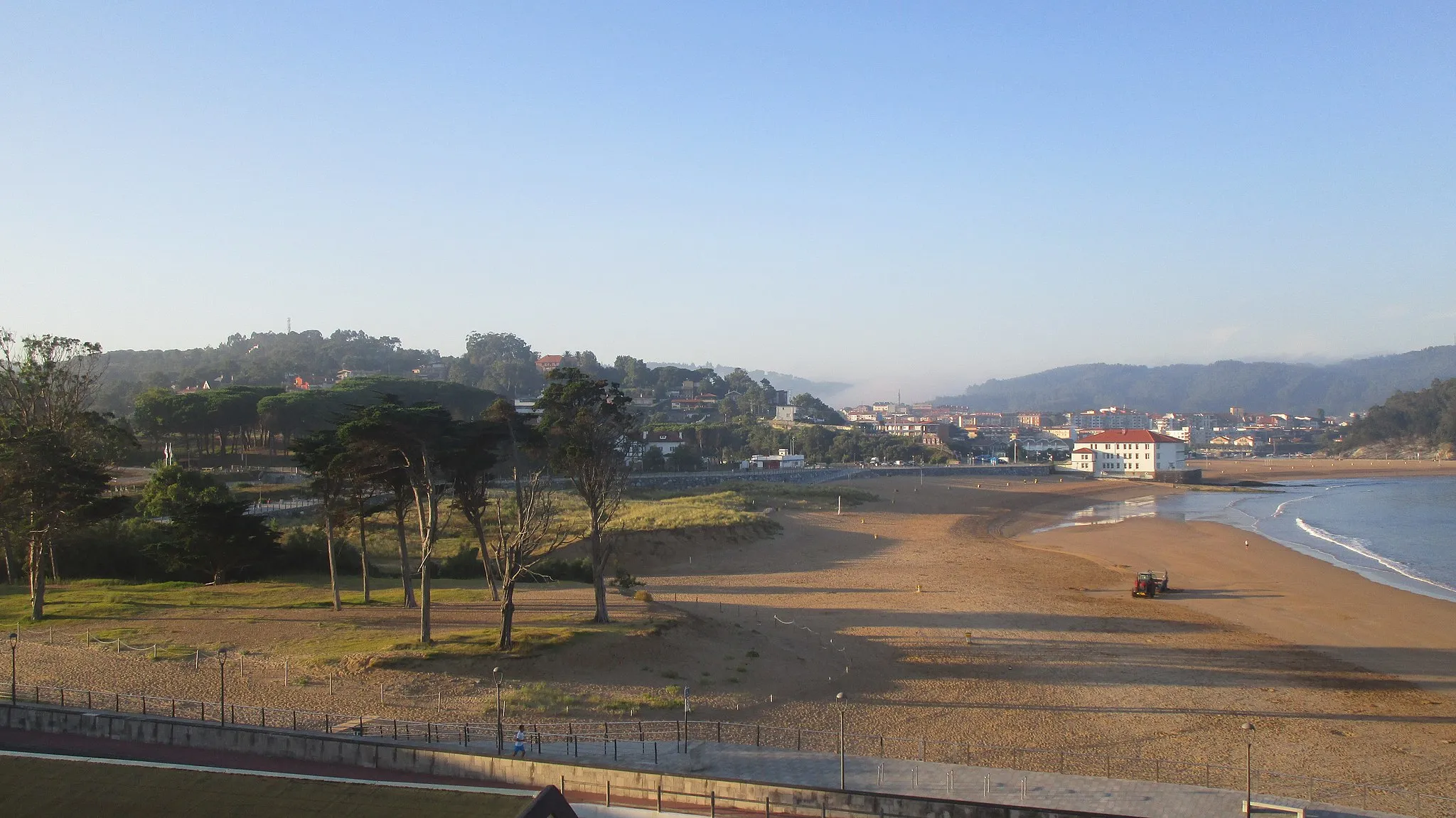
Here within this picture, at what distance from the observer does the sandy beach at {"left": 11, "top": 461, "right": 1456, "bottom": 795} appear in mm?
16562

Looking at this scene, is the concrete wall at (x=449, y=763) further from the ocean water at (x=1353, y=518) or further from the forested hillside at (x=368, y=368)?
the forested hillside at (x=368, y=368)

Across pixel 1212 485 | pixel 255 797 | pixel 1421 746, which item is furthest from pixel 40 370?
pixel 1212 485

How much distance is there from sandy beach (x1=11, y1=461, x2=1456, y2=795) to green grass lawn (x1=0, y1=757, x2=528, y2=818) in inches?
216

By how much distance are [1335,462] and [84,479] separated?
148577 millimetres

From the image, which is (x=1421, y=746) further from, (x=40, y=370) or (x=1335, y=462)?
(x=1335, y=462)

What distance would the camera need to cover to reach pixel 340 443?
2384 cm

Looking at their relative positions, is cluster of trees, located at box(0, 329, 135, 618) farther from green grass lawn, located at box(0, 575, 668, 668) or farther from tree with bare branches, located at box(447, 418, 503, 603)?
tree with bare branches, located at box(447, 418, 503, 603)

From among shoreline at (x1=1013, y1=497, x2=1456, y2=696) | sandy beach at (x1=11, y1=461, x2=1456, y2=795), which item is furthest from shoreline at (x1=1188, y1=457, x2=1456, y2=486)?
sandy beach at (x1=11, y1=461, x2=1456, y2=795)

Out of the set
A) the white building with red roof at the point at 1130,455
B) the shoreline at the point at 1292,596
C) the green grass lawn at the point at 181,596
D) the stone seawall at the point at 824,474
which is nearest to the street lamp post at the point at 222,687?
the green grass lawn at the point at 181,596

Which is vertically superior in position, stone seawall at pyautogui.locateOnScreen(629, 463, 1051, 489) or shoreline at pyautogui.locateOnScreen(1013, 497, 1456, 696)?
stone seawall at pyautogui.locateOnScreen(629, 463, 1051, 489)

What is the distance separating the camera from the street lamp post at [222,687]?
14.6m

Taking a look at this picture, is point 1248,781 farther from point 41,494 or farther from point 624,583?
point 41,494

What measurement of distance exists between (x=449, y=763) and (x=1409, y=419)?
171543 millimetres

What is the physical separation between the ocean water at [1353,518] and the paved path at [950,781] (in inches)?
1031
